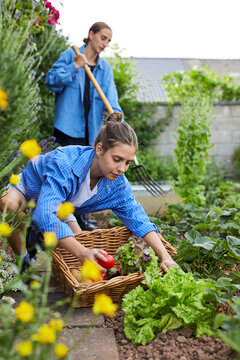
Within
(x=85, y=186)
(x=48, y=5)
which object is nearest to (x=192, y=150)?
(x=48, y=5)

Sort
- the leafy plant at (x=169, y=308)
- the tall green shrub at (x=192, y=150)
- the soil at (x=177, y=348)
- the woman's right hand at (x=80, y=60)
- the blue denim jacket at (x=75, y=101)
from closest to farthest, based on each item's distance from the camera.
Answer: the soil at (x=177, y=348)
the leafy plant at (x=169, y=308)
the woman's right hand at (x=80, y=60)
the blue denim jacket at (x=75, y=101)
the tall green shrub at (x=192, y=150)

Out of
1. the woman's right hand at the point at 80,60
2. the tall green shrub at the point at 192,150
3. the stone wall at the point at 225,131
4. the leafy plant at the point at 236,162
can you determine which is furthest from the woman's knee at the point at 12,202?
the leafy plant at the point at 236,162

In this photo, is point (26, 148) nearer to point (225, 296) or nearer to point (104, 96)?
point (225, 296)

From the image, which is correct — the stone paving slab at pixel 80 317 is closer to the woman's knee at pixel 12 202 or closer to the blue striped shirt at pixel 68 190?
the blue striped shirt at pixel 68 190

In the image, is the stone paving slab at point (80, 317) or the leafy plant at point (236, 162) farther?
the leafy plant at point (236, 162)

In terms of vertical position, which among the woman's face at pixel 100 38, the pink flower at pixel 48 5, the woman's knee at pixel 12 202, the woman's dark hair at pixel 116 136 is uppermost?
the pink flower at pixel 48 5

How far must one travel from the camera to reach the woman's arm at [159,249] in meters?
1.89

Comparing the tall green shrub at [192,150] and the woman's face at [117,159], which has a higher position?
the woman's face at [117,159]

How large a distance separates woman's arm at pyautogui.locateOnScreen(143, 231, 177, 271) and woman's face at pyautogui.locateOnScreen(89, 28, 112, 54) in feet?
5.54

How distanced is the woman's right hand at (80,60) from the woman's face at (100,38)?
0.44ft

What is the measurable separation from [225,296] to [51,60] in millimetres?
3472

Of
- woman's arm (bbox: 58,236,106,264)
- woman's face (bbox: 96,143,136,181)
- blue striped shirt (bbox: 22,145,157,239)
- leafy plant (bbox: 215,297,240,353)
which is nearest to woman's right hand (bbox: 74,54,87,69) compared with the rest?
blue striped shirt (bbox: 22,145,157,239)

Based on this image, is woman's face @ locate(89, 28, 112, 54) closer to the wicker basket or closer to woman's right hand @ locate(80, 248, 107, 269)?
the wicker basket

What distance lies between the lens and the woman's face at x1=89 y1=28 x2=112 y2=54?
9.71 feet
